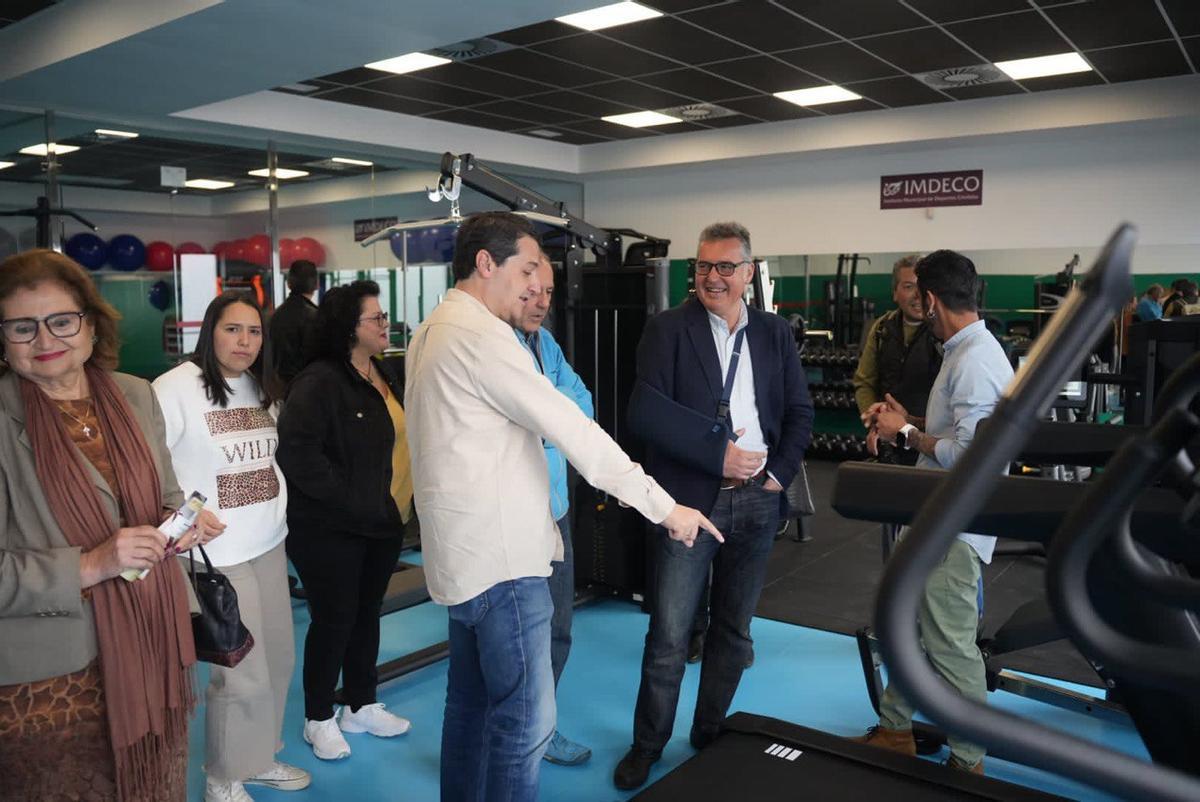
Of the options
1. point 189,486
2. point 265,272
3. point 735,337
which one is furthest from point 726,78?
point 189,486

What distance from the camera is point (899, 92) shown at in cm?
774

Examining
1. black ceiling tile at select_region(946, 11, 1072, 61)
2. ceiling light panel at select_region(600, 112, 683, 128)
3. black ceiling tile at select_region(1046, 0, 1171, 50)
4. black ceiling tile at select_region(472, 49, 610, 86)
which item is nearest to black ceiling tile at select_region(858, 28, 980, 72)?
black ceiling tile at select_region(946, 11, 1072, 61)

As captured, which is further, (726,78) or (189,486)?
(726,78)

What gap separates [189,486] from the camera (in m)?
2.60

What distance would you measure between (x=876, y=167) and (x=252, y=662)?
841cm

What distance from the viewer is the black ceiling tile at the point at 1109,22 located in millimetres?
5434

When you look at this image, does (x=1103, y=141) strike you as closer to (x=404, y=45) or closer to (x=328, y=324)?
(x=404, y=45)

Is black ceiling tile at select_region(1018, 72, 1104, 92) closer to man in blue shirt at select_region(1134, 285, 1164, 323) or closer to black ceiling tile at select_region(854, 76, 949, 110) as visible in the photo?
black ceiling tile at select_region(854, 76, 949, 110)

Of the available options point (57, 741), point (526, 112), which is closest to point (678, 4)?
point (526, 112)

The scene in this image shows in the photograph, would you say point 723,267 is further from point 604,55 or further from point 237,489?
point 604,55

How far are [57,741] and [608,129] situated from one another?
853cm

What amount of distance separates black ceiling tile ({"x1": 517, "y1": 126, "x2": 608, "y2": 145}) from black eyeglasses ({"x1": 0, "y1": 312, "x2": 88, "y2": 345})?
313 inches

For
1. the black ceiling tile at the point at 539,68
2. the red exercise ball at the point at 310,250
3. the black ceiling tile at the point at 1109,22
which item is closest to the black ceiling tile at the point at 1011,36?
the black ceiling tile at the point at 1109,22

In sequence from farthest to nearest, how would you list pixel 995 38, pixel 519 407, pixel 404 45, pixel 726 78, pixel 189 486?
pixel 726 78
pixel 995 38
pixel 404 45
pixel 189 486
pixel 519 407
